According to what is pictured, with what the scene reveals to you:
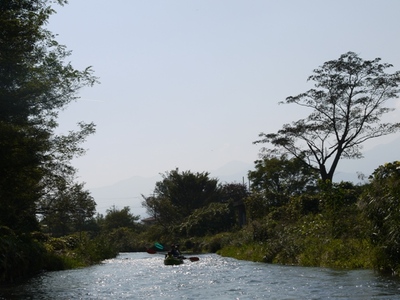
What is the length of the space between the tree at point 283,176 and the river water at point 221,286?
4633 cm

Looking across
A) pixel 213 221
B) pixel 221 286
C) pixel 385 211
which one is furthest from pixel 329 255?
pixel 213 221

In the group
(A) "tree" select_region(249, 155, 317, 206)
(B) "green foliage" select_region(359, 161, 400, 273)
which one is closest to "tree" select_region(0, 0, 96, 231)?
(B) "green foliage" select_region(359, 161, 400, 273)

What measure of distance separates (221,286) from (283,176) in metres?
55.2

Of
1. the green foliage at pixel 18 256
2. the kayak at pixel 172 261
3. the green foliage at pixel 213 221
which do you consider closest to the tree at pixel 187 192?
the green foliage at pixel 213 221

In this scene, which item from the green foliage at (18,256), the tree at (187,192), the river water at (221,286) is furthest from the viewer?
the tree at (187,192)

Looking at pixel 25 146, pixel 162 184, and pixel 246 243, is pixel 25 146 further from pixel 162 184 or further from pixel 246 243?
pixel 162 184

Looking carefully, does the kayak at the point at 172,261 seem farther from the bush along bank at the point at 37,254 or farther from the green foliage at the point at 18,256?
the green foliage at the point at 18,256

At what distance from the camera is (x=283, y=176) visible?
74.8 meters

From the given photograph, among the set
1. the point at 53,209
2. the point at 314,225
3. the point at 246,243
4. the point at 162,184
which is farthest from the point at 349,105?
the point at 162,184

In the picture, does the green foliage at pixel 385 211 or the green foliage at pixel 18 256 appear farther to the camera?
the green foliage at pixel 18 256

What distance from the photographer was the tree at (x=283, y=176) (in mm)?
72250

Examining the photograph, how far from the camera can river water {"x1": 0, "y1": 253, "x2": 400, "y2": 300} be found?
17234 millimetres

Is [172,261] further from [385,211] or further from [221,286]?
[385,211]

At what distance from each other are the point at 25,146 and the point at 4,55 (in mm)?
3608
